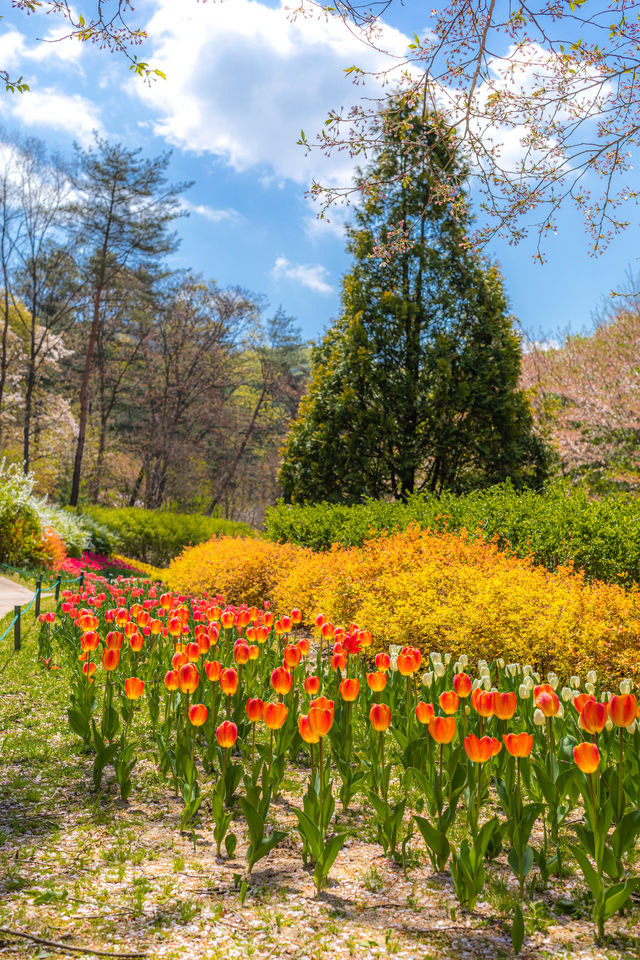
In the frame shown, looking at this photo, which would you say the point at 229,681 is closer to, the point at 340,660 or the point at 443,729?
the point at 340,660

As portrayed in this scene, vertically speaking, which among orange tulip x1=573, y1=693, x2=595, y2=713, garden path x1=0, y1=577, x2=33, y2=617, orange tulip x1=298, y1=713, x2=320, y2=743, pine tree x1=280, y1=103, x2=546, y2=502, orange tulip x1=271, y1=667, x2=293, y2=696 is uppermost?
pine tree x1=280, y1=103, x2=546, y2=502

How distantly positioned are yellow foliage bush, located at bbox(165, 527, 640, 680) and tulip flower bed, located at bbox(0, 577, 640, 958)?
41.9 inches

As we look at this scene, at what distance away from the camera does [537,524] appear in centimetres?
636

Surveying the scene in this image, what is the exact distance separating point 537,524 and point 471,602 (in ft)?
5.40

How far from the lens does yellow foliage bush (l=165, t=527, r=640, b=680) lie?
457 centimetres

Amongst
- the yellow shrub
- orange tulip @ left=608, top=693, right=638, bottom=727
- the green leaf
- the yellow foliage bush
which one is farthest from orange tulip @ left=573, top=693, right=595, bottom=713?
the yellow shrub

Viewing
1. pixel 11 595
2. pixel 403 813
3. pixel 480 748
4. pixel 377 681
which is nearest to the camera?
pixel 480 748

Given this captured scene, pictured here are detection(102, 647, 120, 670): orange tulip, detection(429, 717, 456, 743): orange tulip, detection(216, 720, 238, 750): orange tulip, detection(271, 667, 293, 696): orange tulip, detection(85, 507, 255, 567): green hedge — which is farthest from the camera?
detection(85, 507, 255, 567): green hedge

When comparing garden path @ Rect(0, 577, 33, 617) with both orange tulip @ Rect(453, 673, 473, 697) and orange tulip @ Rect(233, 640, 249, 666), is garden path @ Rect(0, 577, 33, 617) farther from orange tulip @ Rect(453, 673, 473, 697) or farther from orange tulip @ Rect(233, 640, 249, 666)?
orange tulip @ Rect(453, 673, 473, 697)

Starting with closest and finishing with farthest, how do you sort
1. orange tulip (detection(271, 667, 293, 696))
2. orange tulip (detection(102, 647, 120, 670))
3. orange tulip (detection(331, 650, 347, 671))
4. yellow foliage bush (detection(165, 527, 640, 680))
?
orange tulip (detection(271, 667, 293, 696)) < orange tulip (detection(331, 650, 347, 671)) < orange tulip (detection(102, 647, 120, 670)) < yellow foliage bush (detection(165, 527, 640, 680))

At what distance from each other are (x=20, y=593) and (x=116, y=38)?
789 cm

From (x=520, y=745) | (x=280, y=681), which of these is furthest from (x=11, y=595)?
(x=520, y=745)

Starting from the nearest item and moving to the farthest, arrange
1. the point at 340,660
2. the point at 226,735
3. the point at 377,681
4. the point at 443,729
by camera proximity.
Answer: the point at 443,729 < the point at 226,735 < the point at 377,681 < the point at 340,660

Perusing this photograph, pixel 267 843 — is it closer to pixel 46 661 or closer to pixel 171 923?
pixel 171 923
